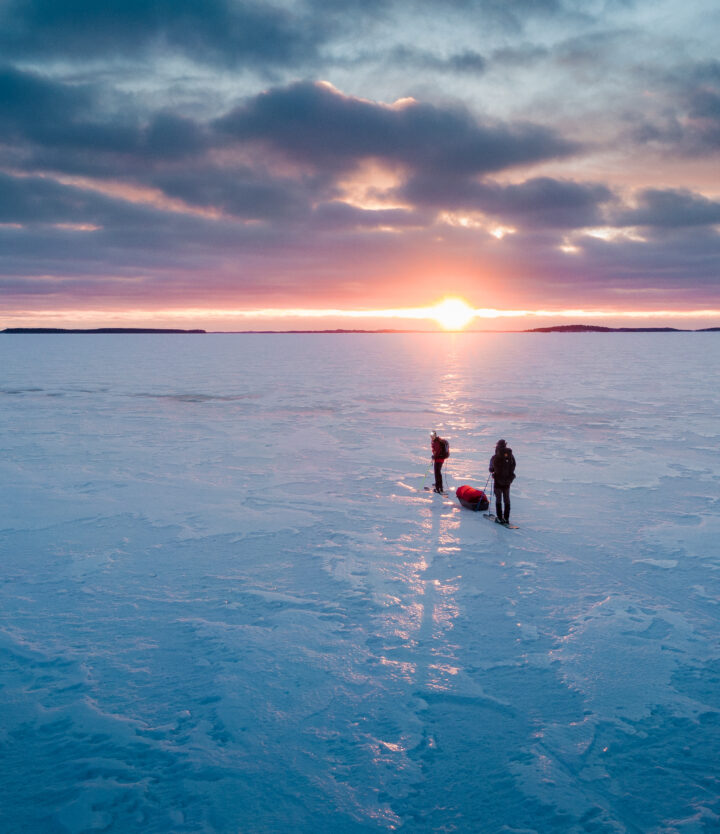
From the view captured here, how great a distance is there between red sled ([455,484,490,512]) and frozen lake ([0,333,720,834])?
1.09 ft

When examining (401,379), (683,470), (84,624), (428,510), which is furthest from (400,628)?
(401,379)

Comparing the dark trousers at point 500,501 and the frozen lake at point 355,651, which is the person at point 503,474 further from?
the frozen lake at point 355,651

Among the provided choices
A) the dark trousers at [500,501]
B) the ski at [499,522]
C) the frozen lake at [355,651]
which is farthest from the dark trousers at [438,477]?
the dark trousers at [500,501]

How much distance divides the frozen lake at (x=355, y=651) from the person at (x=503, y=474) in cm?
40

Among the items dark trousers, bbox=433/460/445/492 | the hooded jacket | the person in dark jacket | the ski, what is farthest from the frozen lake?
the hooded jacket

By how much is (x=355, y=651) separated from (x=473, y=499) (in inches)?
217

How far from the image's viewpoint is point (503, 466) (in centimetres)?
988

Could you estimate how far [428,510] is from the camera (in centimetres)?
1102

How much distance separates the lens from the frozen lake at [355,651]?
422 cm

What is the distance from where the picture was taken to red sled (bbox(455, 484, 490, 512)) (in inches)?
430

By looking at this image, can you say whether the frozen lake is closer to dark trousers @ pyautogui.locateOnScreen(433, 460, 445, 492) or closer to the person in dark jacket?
dark trousers @ pyautogui.locateOnScreen(433, 460, 445, 492)

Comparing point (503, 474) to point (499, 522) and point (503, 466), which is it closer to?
point (503, 466)

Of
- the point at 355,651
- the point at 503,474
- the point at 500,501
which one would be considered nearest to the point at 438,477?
the point at 500,501

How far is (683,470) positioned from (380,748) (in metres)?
12.0
